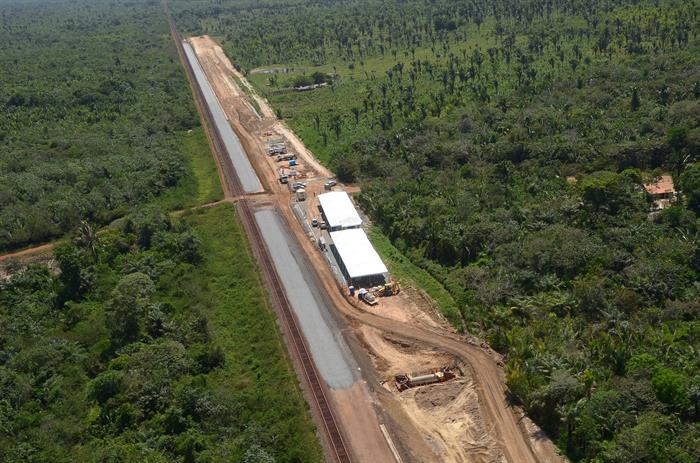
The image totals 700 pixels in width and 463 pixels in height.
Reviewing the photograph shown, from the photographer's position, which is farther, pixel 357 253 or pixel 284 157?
pixel 284 157

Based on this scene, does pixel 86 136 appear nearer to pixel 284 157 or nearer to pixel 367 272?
pixel 284 157

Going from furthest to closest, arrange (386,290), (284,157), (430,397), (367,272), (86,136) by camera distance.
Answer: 1. (86,136)
2. (284,157)
3. (367,272)
4. (386,290)
5. (430,397)

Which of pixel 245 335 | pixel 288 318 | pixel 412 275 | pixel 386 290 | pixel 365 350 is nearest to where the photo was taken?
pixel 365 350

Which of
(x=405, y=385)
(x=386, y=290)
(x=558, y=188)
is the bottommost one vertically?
(x=405, y=385)

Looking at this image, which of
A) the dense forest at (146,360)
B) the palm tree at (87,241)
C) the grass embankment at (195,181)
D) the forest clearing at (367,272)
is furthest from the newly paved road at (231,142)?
the palm tree at (87,241)

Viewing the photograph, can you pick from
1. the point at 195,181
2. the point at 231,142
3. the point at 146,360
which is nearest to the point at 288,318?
the point at 146,360

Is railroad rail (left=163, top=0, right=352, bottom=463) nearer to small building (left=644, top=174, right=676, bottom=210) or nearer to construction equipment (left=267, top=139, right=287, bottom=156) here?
construction equipment (left=267, top=139, right=287, bottom=156)

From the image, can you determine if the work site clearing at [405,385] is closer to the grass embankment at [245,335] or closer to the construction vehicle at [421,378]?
the construction vehicle at [421,378]
